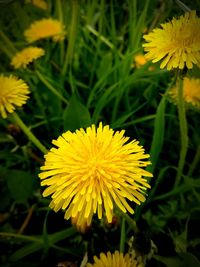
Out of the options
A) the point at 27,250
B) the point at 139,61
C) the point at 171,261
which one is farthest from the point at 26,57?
the point at 171,261

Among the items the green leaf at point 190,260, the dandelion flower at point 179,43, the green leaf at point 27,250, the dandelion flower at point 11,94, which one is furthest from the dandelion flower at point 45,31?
the green leaf at point 190,260

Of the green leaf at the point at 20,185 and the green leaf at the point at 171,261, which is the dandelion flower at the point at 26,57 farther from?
the green leaf at the point at 171,261

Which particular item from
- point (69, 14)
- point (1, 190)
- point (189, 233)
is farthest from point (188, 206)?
point (69, 14)

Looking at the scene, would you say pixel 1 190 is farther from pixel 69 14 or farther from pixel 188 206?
pixel 69 14

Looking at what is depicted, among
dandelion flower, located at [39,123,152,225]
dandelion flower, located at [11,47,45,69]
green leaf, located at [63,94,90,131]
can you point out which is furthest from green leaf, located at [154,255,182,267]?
dandelion flower, located at [11,47,45,69]

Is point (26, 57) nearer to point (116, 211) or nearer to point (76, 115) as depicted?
point (76, 115)

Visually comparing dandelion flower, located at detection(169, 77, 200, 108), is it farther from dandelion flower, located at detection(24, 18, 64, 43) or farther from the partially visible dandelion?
dandelion flower, located at detection(24, 18, 64, 43)
